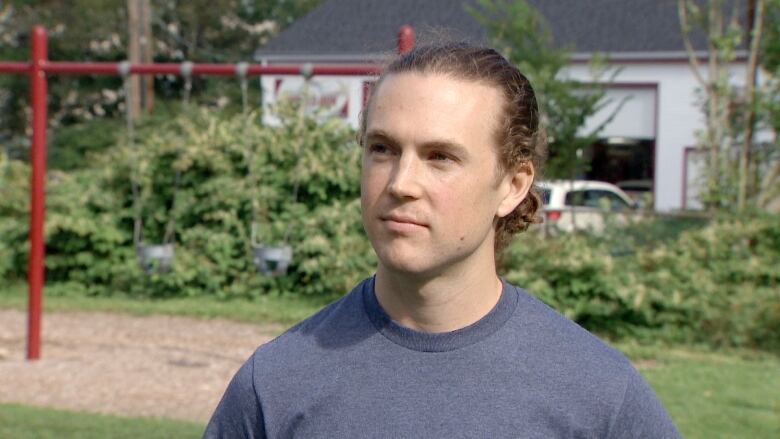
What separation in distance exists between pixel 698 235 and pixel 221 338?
4.42m

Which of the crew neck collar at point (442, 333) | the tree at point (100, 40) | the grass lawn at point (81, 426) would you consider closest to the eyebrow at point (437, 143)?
the crew neck collar at point (442, 333)

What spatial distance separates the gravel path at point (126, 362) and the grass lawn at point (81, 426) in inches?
10.7

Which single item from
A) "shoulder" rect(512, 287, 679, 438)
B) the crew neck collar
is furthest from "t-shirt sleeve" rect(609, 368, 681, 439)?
the crew neck collar

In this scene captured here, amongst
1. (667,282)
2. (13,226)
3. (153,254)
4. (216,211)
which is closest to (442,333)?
(153,254)

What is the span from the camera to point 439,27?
2.25 m

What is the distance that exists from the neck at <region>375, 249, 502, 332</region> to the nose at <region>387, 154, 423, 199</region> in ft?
0.46

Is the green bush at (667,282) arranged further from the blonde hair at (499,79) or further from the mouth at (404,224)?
the mouth at (404,224)

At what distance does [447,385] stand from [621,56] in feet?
81.8

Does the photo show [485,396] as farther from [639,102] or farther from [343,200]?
[639,102]

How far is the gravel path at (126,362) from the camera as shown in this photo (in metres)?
6.71

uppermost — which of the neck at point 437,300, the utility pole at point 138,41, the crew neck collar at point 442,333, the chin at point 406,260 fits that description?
the utility pole at point 138,41

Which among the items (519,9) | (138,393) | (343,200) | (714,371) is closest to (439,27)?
(138,393)

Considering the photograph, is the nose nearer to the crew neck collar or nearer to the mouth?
the mouth

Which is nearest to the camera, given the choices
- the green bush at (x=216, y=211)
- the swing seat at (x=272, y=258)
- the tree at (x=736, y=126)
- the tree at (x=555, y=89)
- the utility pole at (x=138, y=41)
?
the swing seat at (x=272, y=258)
